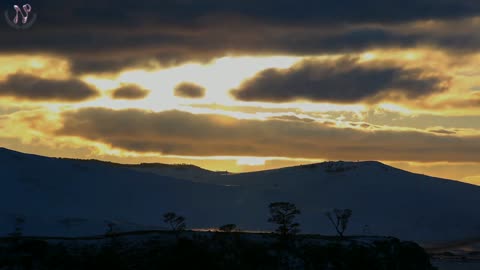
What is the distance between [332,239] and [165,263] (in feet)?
99.3

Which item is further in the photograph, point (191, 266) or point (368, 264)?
point (368, 264)

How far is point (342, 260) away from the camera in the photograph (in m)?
148

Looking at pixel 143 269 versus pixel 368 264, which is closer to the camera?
pixel 143 269

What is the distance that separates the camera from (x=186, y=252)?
138 m

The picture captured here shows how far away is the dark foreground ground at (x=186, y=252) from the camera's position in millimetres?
135125

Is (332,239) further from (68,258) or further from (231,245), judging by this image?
(68,258)

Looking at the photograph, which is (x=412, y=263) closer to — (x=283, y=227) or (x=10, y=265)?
(x=283, y=227)

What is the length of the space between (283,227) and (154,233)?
67.9 ft

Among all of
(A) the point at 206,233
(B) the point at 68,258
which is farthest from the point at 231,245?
(B) the point at 68,258

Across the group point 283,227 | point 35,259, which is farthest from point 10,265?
point 283,227

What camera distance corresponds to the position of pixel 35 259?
134750 mm

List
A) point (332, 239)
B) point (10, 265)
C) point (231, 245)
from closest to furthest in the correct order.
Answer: point (10, 265)
point (231, 245)
point (332, 239)

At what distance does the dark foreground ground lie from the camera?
135125 mm

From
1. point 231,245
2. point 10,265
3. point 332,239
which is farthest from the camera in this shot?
point 332,239
